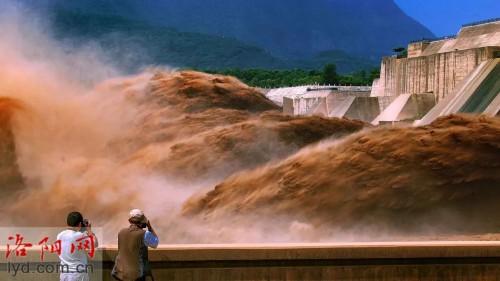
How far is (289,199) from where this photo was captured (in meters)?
14.3

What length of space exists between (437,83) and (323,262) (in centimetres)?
3108

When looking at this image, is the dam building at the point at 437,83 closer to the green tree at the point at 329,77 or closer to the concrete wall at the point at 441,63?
the concrete wall at the point at 441,63

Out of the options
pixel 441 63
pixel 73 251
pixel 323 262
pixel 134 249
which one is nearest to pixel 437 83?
pixel 441 63

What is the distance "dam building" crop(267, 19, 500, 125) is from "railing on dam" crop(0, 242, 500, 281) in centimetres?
1729

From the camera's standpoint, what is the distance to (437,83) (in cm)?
3878

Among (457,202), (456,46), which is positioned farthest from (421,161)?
(456,46)

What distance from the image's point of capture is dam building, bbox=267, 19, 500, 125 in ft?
103

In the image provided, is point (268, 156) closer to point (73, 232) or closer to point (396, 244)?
point (396, 244)

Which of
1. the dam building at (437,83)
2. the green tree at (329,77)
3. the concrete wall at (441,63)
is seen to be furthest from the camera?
the green tree at (329,77)

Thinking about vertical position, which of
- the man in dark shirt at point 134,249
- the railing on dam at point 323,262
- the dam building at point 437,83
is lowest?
the railing on dam at point 323,262

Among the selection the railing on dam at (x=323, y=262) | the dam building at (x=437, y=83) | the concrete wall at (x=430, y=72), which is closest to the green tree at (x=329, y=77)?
the dam building at (x=437, y=83)

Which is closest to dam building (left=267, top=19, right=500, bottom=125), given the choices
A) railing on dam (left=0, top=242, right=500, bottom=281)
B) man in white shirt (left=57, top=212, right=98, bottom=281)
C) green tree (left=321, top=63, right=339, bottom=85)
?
railing on dam (left=0, top=242, right=500, bottom=281)

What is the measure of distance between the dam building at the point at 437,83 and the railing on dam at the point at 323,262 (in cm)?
1729

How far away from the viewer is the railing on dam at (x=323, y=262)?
9.18 meters
